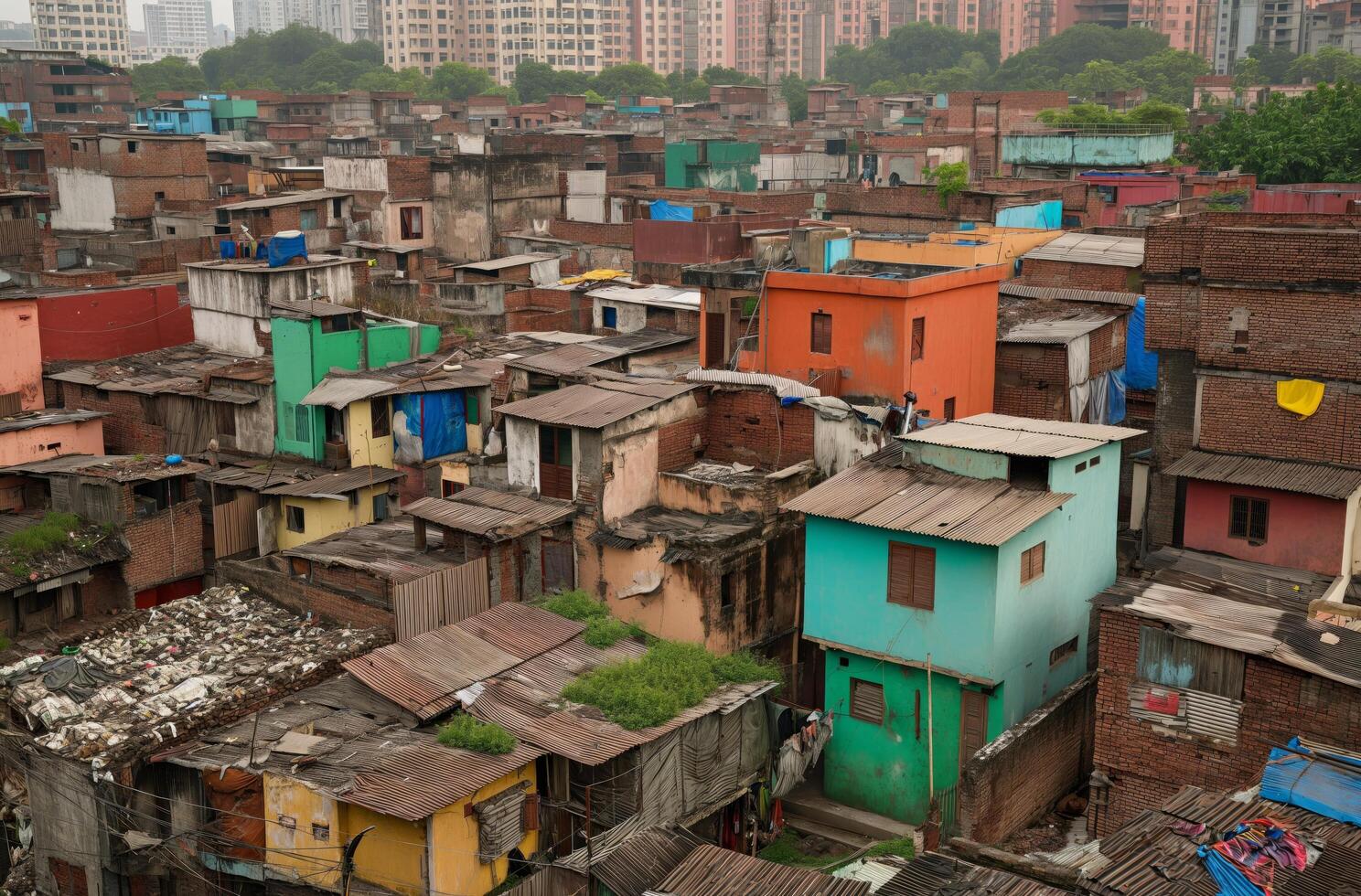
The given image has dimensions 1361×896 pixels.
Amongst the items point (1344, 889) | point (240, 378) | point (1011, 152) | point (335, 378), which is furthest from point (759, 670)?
point (1011, 152)

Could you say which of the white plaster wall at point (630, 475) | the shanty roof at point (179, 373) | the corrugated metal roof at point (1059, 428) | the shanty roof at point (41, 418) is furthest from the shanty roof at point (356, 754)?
the shanty roof at point (179, 373)

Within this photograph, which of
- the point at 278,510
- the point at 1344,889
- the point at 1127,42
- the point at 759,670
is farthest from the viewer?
the point at 1127,42

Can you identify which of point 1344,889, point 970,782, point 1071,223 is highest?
point 1071,223

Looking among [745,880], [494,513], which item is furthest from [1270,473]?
[494,513]

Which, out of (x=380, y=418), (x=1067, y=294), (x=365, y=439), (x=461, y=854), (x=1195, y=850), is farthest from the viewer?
(x=1067, y=294)

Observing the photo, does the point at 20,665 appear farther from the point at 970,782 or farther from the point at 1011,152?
the point at 1011,152

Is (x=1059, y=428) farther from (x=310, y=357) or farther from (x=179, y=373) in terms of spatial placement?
(x=179, y=373)

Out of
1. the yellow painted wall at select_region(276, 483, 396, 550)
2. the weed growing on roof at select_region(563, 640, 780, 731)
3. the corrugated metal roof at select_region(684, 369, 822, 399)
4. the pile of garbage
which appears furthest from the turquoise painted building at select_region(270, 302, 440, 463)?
the weed growing on roof at select_region(563, 640, 780, 731)
